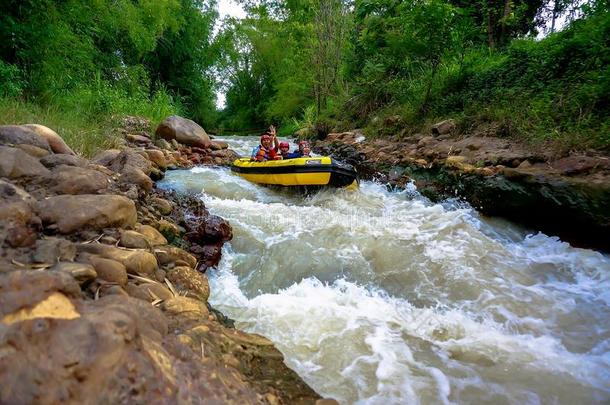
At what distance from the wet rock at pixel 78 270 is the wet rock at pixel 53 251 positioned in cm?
11

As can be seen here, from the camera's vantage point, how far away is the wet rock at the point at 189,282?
2788 mm

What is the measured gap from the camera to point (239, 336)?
2203mm

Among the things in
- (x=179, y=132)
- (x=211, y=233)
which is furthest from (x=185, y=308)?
(x=179, y=132)

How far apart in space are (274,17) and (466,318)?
2698 centimetres

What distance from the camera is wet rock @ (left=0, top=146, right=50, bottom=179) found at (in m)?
2.73

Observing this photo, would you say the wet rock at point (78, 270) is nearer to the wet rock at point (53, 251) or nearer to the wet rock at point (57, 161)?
the wet rock at point (53, 251)

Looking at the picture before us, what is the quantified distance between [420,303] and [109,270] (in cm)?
263

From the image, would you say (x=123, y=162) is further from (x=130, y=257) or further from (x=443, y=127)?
(x=443, y=127)

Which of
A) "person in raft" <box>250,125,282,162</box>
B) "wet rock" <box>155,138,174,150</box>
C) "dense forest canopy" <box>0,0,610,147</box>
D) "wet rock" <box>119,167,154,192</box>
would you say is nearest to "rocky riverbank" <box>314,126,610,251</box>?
"dense forest canopy" <box>0,0,610,147</box>

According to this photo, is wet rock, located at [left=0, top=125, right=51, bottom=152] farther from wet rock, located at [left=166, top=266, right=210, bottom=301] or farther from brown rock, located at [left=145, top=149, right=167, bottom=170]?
brown rock, located at [left=145, top=149, right=167, bottom=170]

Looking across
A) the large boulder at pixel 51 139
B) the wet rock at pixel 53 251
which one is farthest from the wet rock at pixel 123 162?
the wet rock at pixel 53 251

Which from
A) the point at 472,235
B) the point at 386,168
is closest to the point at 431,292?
the point at 472,235

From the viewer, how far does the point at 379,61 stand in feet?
42.4

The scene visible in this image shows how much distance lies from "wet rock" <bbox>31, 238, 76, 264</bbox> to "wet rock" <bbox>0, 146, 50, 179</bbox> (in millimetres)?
935
